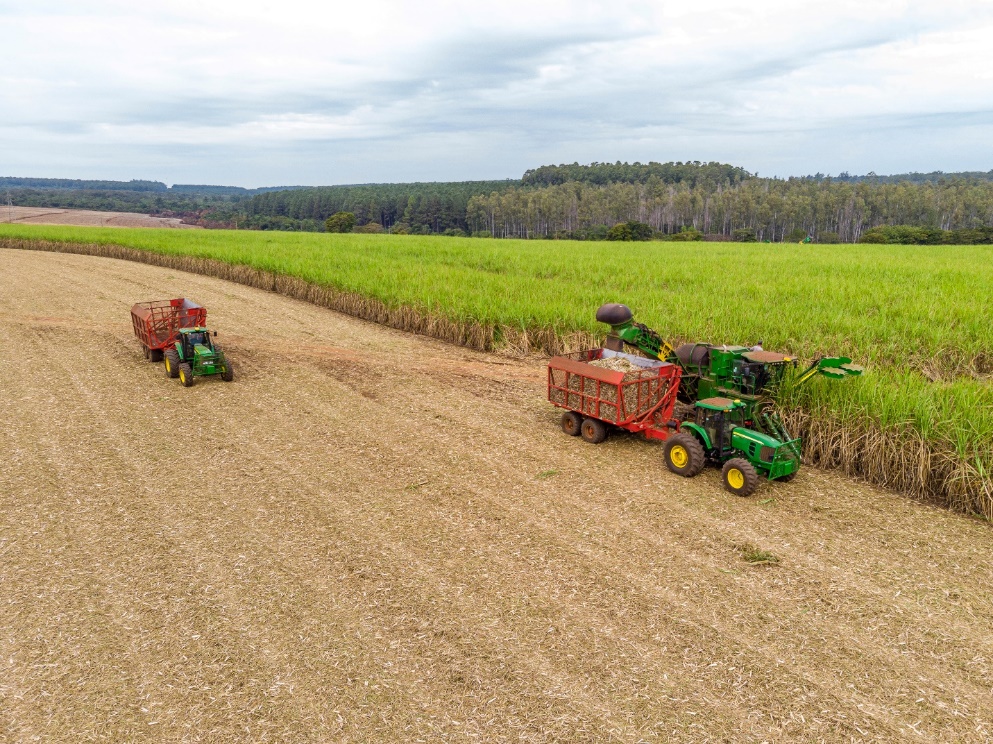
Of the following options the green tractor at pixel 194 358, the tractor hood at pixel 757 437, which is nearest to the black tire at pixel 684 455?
the tractor hood at pixel 757 437

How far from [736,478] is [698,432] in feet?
2.53

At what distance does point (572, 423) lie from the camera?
29.1 ft

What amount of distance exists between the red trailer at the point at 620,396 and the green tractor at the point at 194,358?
6648 mm

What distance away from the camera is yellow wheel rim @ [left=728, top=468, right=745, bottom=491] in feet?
22.5

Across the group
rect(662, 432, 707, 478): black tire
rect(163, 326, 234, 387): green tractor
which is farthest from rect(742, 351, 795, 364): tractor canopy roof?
rect(163, 326, 234, 387): green tractor

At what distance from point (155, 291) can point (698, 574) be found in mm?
22135

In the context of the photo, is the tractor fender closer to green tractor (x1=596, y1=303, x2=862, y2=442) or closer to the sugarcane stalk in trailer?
green tractor (x1=596, y1=303, x2=862, y2=442)

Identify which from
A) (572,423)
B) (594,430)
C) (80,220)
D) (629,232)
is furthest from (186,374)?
(80,220)

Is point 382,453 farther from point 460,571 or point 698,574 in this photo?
point 698,574

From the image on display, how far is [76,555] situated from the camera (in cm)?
591

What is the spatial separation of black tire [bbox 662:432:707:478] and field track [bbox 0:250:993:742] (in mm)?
209

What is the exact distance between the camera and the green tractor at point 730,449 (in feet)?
22.6

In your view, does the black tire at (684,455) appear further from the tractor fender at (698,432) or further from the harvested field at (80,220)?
the harvested field at (80,220)

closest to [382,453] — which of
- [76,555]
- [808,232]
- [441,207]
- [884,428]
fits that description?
[76,555]
